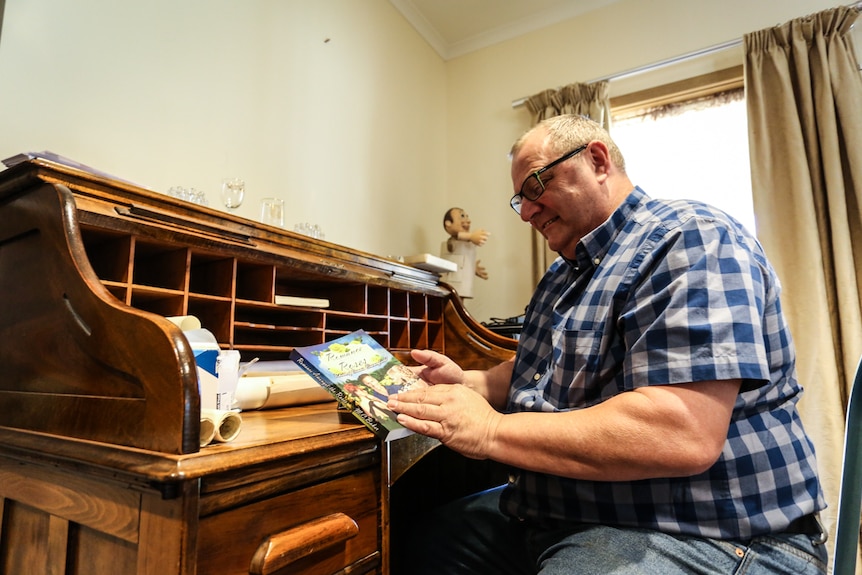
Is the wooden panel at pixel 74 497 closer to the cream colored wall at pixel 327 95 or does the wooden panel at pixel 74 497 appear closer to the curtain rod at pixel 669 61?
the cream colored wall at pixel 327 95

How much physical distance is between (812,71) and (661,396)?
2.01 metres

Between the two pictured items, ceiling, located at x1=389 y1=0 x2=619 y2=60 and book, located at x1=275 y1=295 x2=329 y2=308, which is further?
ceiling, located at x1=389 y1=0 x2=619 y2=60

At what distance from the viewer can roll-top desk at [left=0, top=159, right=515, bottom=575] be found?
0.52 metres

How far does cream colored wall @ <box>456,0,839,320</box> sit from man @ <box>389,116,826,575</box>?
1.66 m

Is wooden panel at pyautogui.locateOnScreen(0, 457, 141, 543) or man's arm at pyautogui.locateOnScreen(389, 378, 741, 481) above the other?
man's arm at pyautogui.locateOnScreen(389, 378, 741, 481)

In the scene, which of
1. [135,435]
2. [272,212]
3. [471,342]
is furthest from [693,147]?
[135,435]

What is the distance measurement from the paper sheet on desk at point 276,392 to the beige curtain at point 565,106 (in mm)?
1543

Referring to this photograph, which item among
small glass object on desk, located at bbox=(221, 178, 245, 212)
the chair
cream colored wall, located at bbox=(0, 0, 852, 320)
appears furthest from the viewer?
small glass object on desk, located at bbox=(221, 178, 245, 212)

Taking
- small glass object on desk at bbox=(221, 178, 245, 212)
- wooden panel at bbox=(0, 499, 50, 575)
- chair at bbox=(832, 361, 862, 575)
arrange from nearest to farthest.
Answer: chair at bbox=(832, 361, 862, 575)
wooden panel at bbox=(0, 499, 50, 575)
small glass object on desk at bbox=(221, 178, 245, 212)

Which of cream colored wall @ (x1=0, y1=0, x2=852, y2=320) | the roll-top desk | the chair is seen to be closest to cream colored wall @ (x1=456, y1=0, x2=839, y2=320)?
cream colored wall @ (x1=0, y1=0, x2=852, y2=320)

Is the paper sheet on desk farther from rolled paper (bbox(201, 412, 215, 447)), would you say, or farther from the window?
the window

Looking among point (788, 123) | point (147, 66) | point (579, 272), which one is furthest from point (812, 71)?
point (147, 66)

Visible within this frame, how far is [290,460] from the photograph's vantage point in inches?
23.8

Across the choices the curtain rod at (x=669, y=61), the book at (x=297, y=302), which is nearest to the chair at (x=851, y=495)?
the book at (x=297, y=302)
